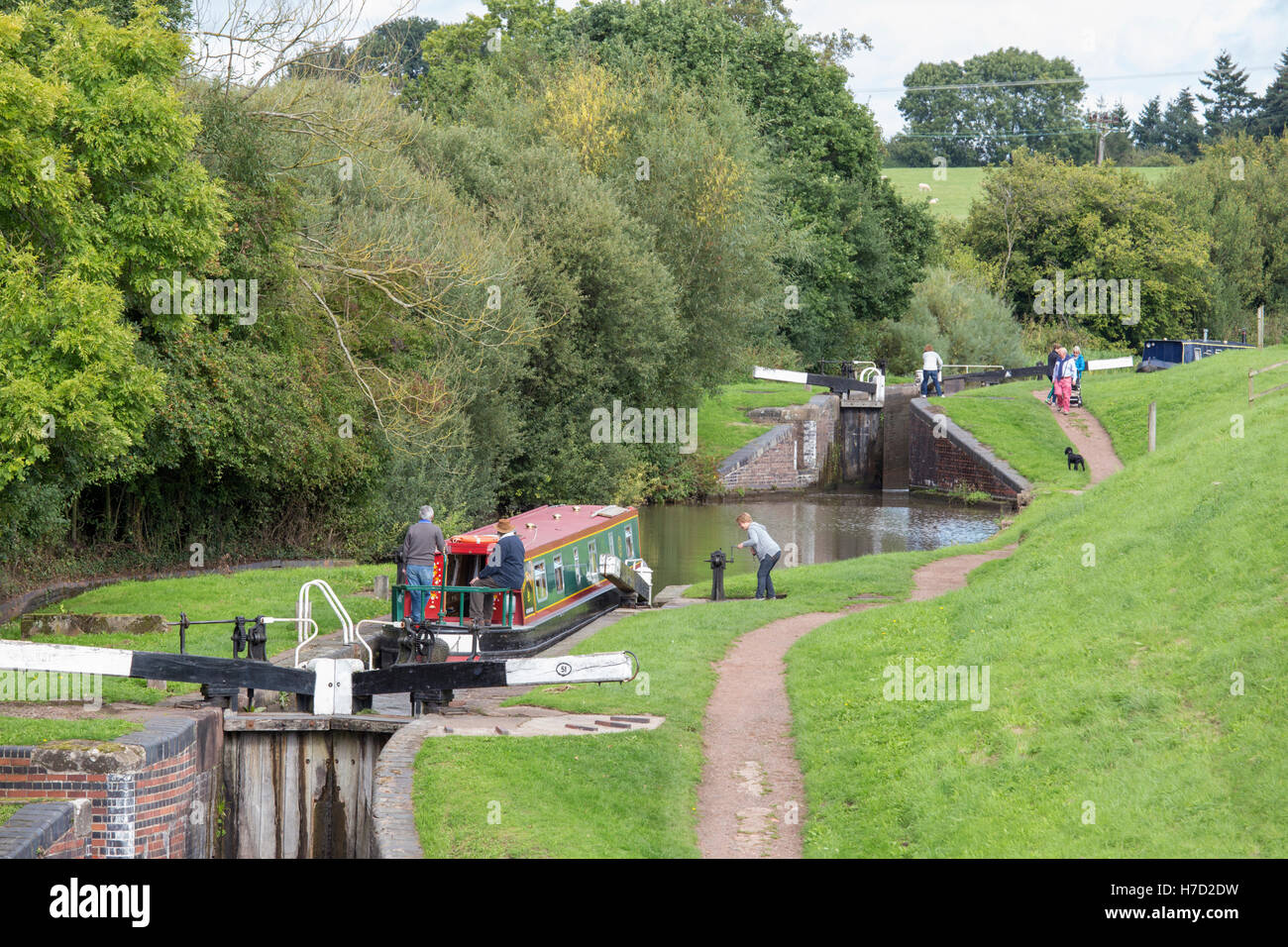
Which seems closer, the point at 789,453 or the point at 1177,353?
the point at 789,453

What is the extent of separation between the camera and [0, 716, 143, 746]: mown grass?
9617 millimetres

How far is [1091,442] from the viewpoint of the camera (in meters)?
33.8

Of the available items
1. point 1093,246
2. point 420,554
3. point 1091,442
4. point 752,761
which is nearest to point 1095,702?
point 752,761

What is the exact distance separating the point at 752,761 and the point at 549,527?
786 centimetres

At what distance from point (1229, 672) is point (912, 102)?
367 feet

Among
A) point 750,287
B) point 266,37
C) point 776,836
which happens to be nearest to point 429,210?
point 266,37

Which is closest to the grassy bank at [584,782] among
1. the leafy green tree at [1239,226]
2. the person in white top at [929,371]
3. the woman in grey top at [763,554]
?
the woman in grey top at [763,554]

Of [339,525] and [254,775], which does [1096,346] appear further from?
[254,775]

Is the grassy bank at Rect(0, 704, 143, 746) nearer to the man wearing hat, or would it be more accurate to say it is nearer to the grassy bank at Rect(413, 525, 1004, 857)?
the grassy bank at Rect(413, 525, 1004, 857)

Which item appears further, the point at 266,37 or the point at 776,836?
the point at 266,37

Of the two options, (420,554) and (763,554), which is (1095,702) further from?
(763,554)

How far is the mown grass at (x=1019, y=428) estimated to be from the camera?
32344mm

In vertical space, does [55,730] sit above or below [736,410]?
below

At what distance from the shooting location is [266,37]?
19484 millimetres
